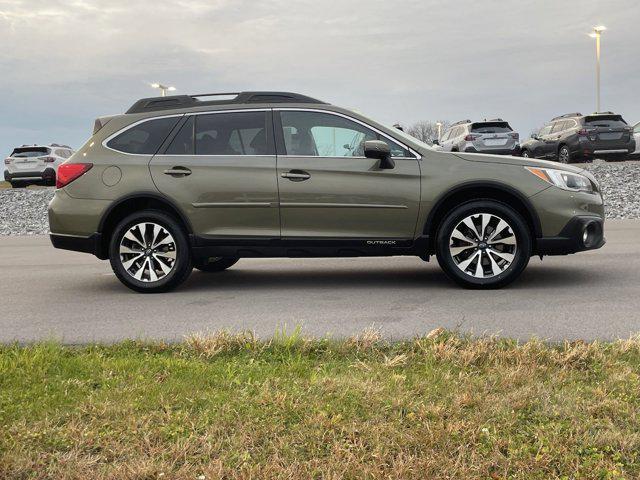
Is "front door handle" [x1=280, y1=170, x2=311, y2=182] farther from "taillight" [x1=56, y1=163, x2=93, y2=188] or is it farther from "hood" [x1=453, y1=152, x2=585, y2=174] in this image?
"taillight" [x1=56, y1=163, x2=93, y2=188]

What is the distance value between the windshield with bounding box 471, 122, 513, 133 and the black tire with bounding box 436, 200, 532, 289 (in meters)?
21.3

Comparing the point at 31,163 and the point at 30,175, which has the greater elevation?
the point at 31,163

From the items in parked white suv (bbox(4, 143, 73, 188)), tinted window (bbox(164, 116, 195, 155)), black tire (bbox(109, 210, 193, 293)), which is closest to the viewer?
black tire (bbox(109, 210, 193, 293))

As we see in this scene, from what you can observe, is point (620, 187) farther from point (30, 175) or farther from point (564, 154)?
point (30, 175)

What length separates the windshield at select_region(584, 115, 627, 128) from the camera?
24.4m

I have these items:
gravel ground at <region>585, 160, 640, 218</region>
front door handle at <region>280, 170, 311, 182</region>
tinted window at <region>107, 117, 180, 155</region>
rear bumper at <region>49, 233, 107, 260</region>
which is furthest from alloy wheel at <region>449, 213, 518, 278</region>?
gravel ground at <region>585, 160, 640, 218</region>

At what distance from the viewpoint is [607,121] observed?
24.4 metres

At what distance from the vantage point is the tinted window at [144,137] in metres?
7.51

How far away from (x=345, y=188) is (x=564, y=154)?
2024cm

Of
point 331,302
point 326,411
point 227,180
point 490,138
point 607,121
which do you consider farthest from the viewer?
point 490,138

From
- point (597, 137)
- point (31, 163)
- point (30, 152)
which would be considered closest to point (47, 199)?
point (31, 163)

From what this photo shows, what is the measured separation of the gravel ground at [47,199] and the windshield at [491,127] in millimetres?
5306

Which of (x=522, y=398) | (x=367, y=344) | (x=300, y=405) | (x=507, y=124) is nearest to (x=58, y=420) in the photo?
(x=300, y=405)

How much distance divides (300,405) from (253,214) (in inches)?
152
